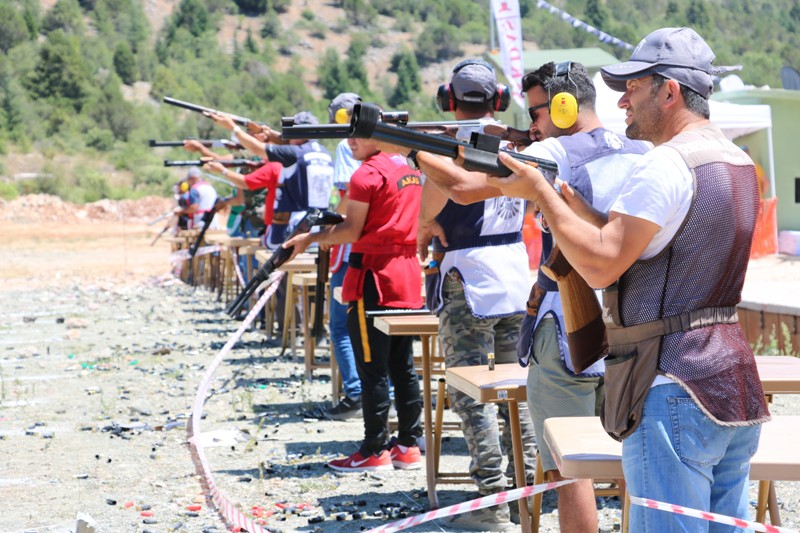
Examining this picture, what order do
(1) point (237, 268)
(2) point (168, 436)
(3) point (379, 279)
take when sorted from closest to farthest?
1. (3) point (379, 279)
2. (2) point (168, 436)
3. (1) point (237, 268)

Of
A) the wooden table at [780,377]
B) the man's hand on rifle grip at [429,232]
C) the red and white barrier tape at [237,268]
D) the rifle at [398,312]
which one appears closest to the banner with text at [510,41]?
the red and white barrier tape at [237,268]

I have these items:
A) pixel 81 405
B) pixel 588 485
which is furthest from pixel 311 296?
pixel 588 485

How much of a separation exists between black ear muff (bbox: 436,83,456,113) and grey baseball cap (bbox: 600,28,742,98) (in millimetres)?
2161

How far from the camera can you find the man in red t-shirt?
5957 millimetres

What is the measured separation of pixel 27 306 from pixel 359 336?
42.6 ft

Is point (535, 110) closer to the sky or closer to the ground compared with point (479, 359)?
closer to the sky

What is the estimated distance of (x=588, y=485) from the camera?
3561mm

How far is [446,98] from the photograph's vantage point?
4941mm

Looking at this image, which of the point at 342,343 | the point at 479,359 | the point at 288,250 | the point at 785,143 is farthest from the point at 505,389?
the point at 785,143

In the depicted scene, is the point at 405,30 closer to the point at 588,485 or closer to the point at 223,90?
the point at 223,90

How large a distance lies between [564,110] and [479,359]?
66.1 inches

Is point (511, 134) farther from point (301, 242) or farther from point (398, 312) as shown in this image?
point (301, 242)

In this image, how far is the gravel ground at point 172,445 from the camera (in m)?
5.46

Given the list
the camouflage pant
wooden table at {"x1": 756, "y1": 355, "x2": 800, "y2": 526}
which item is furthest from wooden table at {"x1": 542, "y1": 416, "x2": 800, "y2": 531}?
the camouflage pant
